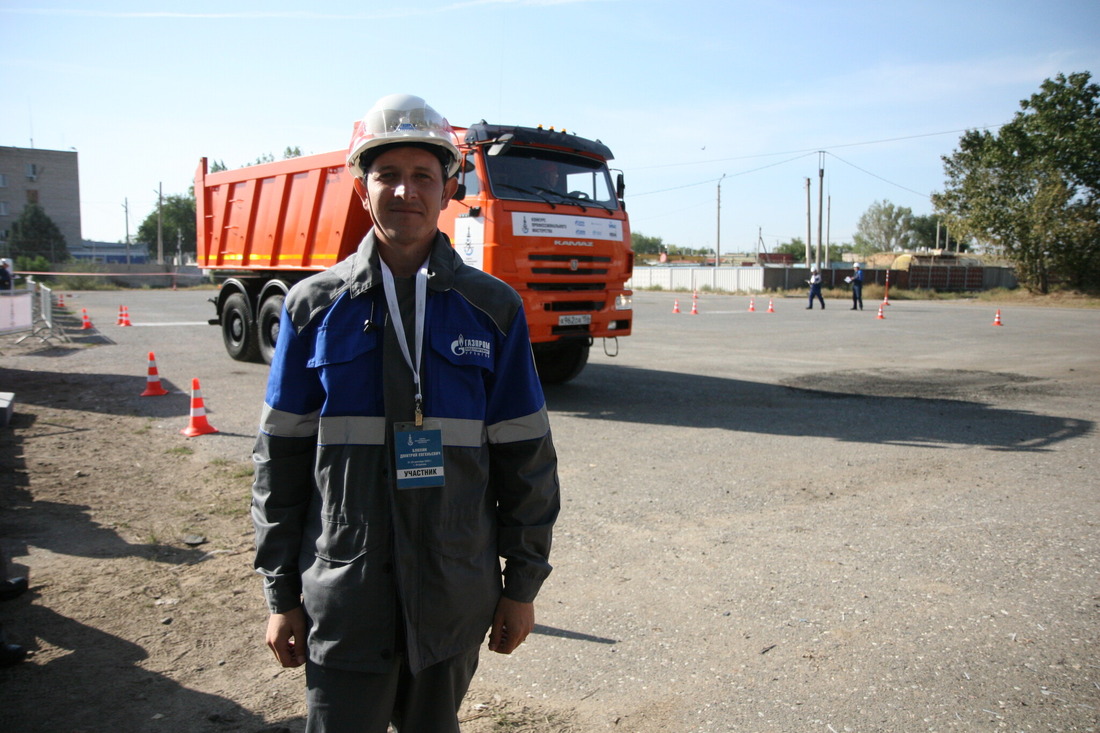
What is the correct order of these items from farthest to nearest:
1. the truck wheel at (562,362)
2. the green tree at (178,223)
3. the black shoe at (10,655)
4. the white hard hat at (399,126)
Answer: the green tree at (178,223), the truck wheel at (562,362), the black shoe at (10,655), the white hard hat at (399,126)

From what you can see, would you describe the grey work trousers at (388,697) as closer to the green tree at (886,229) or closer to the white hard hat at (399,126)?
the white hard hat at (399,126)

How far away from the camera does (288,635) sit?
1.83m

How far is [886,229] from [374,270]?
12403 cm

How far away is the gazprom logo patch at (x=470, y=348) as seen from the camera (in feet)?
5.93

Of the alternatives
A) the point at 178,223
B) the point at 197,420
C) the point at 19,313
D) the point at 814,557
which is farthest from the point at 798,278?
the point at 178,223

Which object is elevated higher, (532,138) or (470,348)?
(532,138)

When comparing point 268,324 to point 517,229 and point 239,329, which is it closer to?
point 239,329

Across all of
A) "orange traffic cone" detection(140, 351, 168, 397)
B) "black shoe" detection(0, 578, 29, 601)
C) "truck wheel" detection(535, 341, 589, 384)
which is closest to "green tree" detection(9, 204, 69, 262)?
"orange traffic cone" detection(140, 351, 168, 397)

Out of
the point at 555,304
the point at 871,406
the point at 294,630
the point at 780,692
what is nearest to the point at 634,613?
the point at 780,692

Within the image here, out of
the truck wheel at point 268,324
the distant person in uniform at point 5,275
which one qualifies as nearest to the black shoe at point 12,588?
the truck wheel at point 268,324

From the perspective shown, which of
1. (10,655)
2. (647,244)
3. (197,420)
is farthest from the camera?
(647,244)

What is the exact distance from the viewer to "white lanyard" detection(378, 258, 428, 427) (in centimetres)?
176

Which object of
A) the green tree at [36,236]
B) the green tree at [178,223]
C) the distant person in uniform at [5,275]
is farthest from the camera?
the green tree at [178,223]

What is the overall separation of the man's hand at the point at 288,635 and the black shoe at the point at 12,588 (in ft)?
9.25
